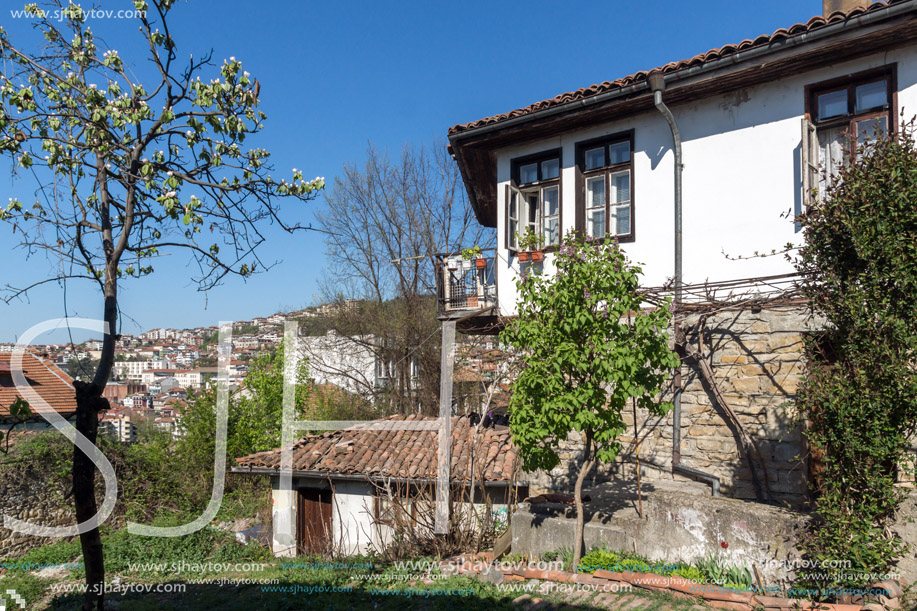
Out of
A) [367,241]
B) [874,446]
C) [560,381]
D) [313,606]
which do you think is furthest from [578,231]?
[367,241]

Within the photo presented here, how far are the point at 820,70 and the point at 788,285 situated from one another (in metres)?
2.55

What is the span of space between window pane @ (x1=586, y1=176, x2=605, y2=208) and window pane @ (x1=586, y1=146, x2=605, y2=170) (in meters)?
0.19

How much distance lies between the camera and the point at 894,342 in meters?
4.41

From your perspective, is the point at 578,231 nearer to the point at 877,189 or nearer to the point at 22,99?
the point at 877,189

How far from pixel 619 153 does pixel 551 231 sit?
5.09 ft

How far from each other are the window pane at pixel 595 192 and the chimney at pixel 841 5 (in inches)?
142

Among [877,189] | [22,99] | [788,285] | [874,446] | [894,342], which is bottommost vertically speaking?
[874,446]

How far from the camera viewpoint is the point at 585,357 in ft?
19.6

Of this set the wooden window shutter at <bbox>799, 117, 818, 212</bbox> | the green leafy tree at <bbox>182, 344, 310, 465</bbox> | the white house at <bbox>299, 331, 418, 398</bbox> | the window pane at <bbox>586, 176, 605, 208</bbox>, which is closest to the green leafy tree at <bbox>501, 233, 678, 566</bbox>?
the wooden window shutter at <bbox>799, 117, 818, 212</bbox>

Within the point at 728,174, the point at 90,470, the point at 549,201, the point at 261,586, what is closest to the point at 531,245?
the point at 549,201

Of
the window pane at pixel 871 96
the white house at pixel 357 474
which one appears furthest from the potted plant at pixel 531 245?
the window pane at pixel 871 96

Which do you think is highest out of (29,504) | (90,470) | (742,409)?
(742,409)

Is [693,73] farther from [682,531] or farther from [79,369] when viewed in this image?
[79,369]

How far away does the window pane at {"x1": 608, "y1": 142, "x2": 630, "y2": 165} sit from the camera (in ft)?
28.1
